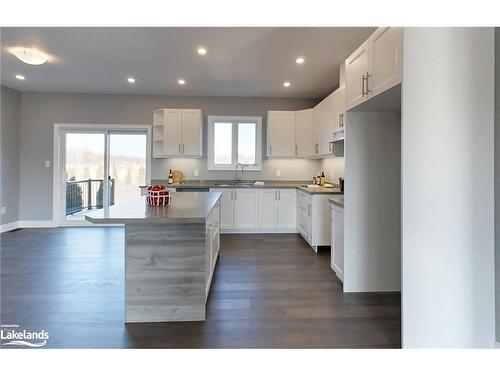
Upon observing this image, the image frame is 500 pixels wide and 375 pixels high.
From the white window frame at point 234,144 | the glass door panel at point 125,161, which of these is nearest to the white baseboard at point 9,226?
the glass door panel at point 125,161

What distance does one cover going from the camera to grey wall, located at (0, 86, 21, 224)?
531 centimetres

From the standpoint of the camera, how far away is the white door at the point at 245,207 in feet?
17.1

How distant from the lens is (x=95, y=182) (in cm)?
596

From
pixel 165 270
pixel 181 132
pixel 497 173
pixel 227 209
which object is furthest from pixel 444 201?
pixel 181 132

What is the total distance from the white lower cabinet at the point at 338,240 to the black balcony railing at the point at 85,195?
471 centimetres

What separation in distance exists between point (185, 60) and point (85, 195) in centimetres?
379

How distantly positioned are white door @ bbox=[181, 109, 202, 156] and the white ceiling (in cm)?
45

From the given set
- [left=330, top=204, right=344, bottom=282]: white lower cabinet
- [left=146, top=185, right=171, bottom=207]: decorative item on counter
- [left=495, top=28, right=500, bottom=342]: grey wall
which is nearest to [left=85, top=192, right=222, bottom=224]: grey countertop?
[left=146, top=185, right=171, bottom=207]: decorative item on counter

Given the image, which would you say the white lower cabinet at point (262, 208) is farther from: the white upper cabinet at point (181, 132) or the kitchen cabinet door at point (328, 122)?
the white upper cabinet at point (181, 132)
